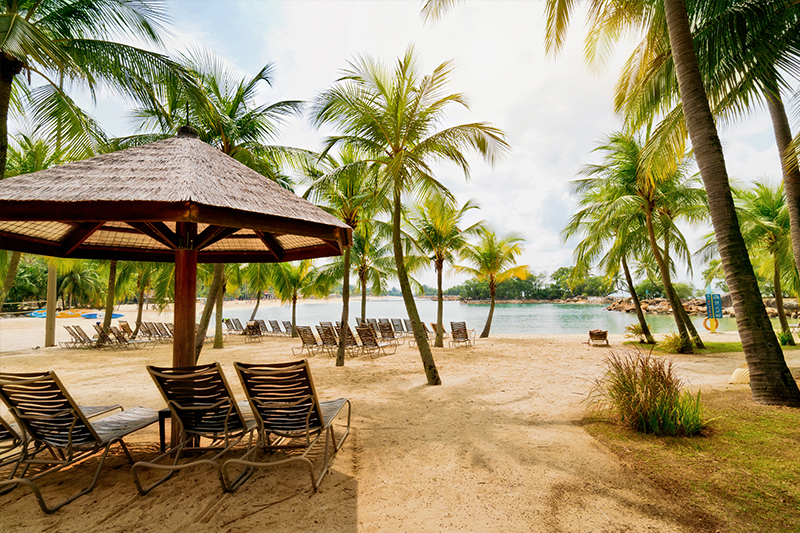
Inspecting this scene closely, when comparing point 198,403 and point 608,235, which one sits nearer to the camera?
point 198,403

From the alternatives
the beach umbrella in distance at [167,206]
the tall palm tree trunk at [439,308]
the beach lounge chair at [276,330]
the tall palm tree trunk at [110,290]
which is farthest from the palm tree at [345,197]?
the tall palm tree trunk at [110,290]

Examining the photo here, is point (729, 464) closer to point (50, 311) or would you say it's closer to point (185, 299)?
point (185, 299)

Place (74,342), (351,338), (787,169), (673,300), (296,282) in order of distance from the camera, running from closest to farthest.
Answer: (787,169)
(351,338)
(673,300)
(74,342)
(296,282)

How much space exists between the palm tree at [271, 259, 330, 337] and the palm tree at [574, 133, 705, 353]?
521 inches

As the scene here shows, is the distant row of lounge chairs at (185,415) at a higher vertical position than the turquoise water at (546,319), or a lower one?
higher

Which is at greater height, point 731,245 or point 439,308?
point 731,245

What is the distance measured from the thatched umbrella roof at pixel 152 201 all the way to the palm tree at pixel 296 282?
13.4 m

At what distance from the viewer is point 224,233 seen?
379 cm

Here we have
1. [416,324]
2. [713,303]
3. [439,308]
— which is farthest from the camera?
[713,303]

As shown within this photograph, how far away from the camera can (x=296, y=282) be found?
1959 cm

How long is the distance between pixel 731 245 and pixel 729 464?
290 centimetres

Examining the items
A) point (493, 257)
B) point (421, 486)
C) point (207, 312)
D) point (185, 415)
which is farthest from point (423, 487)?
point (493, 257)

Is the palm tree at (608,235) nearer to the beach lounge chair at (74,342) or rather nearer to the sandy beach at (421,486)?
the sandy beach at (421,486)

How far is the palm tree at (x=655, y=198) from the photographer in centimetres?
1082
